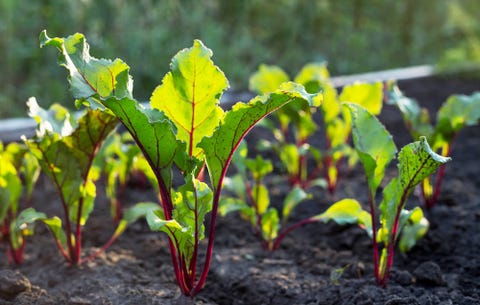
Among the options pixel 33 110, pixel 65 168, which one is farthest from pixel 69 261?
pixel 33 110

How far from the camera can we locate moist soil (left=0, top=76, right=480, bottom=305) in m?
2.25

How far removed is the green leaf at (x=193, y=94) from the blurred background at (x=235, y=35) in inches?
142

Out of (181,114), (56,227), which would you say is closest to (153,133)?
(181,114)

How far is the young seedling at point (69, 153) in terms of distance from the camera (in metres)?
2.26

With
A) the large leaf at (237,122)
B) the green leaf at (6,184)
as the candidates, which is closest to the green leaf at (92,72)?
the large leaf at (237,122)

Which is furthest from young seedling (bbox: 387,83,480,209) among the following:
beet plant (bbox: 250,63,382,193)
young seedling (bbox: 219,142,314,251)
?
young seedling (bbox: 219,142,314,251)

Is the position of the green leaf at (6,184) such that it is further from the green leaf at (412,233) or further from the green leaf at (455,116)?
the green leaf at (455,116)

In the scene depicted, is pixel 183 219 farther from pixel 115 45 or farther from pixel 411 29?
pixel 411 29

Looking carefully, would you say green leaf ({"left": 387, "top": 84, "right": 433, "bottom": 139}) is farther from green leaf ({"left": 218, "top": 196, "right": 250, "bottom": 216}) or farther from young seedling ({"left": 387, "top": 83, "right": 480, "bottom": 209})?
green leaf ({"left": 218, "top": 196, "right": 250, "bottom": 216})

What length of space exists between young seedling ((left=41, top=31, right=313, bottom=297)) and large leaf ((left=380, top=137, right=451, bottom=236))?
0.42 metres

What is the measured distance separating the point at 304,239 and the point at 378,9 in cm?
680

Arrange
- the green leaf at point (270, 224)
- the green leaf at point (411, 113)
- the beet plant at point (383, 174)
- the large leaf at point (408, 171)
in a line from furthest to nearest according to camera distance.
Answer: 1. the green leaf at point (411, 113)
2. the green leaf at point (270, 224)
3. the beet plant at point (383, 174)
4. the large leaf at point (408, 171)

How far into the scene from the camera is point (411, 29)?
9.07 metres

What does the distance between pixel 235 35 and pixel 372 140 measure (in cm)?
541
